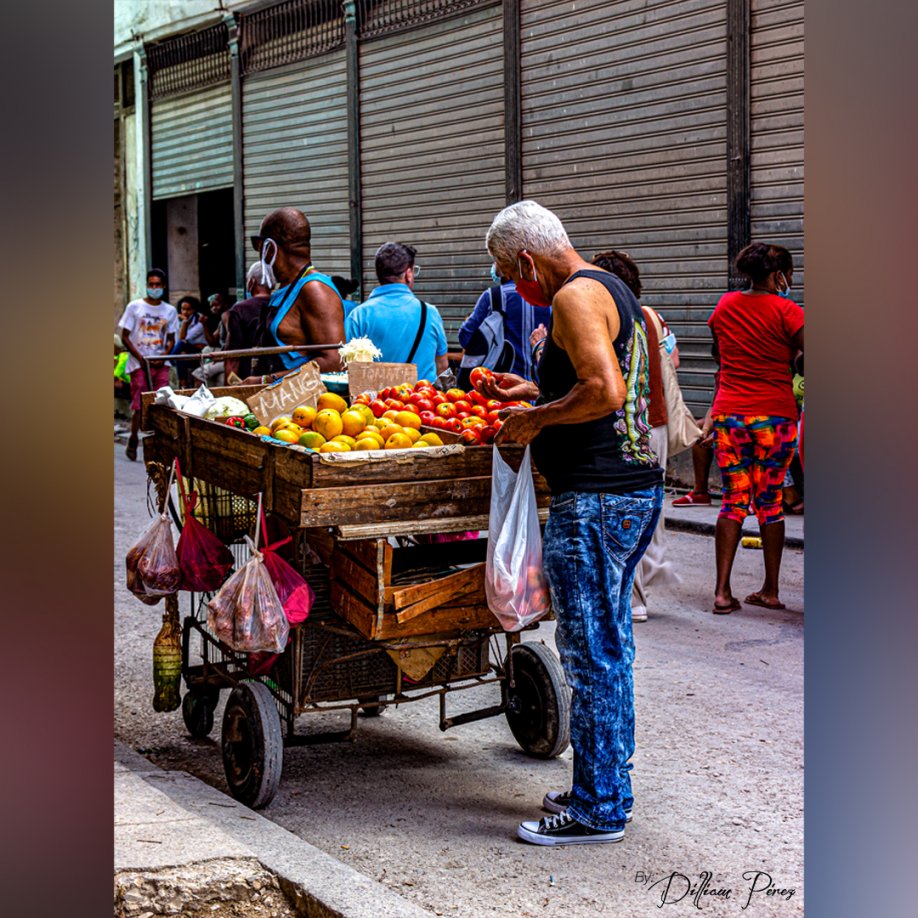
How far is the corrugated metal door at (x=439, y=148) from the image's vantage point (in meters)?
14.5

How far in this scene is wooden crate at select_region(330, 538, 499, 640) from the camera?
4.28 m

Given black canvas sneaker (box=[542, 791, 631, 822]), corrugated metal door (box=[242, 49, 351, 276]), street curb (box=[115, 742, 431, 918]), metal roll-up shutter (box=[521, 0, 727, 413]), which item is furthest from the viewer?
corrugated metal door (box=[242, 49, 351, 276])

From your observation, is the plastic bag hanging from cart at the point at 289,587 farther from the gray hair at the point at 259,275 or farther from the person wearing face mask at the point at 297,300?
the gray hair at the point at 259,275

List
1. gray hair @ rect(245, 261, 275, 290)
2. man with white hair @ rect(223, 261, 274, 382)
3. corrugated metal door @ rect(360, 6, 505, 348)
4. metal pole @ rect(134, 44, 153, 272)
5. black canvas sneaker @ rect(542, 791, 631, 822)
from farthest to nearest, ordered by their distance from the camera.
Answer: metal pole @ rect(134, 44, 153, 272) → corrugated metal door @ rect(360, 6, 505, 348) → man with white hair @ rect(223, 261, 274, 382) → gray hair @ rect(245, 261, 275, 290) → black canvas sneaker @ rect(542, 791, 631, 822)

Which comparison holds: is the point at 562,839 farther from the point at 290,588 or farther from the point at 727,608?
the point at 727,608

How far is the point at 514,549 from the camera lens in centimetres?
429

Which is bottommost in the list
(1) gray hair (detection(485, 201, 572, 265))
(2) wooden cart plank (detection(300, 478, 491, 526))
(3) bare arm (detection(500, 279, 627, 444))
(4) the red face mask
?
(2) wooden cart plank (detection(300, 478, 491, 526))

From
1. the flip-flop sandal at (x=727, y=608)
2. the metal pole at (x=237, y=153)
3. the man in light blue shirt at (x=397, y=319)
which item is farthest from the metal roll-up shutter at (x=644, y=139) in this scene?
the metal pole at (x=237, y=153)

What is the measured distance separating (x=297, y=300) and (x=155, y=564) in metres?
1.85

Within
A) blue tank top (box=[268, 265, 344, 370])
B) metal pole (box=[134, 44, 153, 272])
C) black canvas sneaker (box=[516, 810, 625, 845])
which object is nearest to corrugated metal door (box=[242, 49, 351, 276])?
metal pole (box=[134, 44, 153, 272])

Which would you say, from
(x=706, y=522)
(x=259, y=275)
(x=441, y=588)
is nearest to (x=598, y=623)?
(x=441, y=588)

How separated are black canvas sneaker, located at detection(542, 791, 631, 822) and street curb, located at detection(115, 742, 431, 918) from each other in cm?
77

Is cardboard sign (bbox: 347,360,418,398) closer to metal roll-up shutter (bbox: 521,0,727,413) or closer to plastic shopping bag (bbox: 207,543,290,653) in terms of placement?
plastic shopping bag (bbox: 207,543,290,653)
